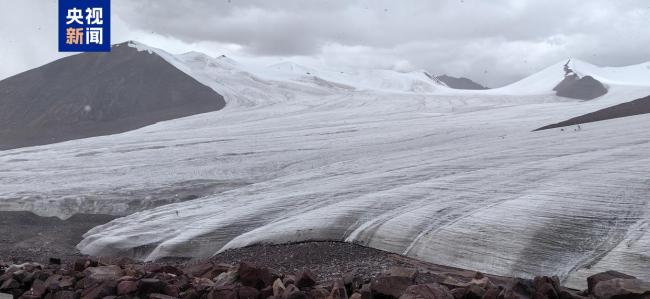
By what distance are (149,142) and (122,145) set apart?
981 mm

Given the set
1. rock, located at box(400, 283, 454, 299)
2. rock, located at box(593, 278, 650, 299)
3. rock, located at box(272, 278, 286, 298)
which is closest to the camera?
rock, located at box(400, 283, 454, 299)

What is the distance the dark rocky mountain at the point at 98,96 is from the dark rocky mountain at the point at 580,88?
25458 millimetres

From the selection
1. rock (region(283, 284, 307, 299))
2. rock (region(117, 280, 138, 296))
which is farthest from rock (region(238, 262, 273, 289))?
rock (region(117, 280, 138, 296))

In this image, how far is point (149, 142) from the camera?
21469mm

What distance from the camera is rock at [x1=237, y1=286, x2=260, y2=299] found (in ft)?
15.5

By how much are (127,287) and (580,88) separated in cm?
4472

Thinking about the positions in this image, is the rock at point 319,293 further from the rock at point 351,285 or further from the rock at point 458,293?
the rock at point 458,293

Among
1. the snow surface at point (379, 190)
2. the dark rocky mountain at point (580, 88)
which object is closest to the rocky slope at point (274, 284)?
the snow surface at point (379, 190)

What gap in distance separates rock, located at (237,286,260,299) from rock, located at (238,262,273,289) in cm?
27

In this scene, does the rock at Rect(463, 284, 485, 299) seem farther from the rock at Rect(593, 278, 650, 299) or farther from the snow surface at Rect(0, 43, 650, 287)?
the snow surface at Rect(0, 43, 650, 287)

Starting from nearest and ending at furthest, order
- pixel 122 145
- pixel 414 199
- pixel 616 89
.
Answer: pixel 414 199, pixel 122 145, pixel 616 89

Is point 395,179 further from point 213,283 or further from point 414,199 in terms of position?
point 213,283

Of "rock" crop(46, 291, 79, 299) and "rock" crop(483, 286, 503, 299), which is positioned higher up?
"rock" crop(483, 286, 503, 299)

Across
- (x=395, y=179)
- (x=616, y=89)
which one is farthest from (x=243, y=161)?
(x=616, y=89)
